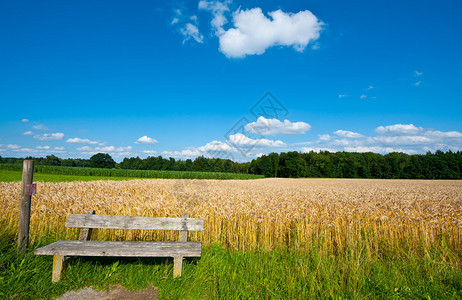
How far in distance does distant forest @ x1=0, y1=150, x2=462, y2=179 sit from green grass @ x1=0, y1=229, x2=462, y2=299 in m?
71.8

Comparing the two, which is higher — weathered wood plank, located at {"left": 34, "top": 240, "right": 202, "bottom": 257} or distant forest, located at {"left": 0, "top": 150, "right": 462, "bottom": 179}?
distant forest, located at {"left": 0, "top": 150, "right": 462, "bottom": 179}

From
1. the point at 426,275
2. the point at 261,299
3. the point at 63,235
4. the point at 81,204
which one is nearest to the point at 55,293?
the point at 63,235

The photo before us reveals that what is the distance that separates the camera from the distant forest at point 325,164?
237 ft

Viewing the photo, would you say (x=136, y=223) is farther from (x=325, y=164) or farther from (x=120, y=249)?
(x=325, y=164)

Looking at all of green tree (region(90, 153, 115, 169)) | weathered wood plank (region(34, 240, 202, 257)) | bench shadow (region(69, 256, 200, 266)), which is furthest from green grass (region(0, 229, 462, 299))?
green tree (region(90, 153, 115, 169))

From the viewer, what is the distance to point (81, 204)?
24.4 ft

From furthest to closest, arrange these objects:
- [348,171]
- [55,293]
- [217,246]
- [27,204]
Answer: [348,171] → [217,246] → [27,204] → [55,293]

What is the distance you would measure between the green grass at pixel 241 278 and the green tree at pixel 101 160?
95.3 m

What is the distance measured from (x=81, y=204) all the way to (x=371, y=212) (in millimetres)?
9475

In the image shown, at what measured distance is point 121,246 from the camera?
3.91 m

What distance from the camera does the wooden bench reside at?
11.9ft

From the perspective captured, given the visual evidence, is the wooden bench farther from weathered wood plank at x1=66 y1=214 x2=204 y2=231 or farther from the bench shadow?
the bench shadow

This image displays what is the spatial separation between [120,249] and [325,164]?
91.9m

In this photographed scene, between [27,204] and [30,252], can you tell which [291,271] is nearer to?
[30,252]
